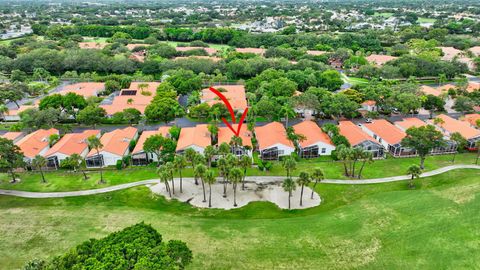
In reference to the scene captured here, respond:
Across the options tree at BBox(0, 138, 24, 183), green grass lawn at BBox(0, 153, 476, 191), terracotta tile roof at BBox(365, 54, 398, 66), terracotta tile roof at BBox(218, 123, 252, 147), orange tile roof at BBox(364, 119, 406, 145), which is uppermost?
tree at BBox(0, 138, 24, 183)

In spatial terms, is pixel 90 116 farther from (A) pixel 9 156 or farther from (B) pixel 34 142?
(A) pixel 9 156

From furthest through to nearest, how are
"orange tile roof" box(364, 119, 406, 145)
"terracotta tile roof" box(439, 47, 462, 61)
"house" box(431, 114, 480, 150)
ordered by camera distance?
"terracotta tile roof" box(439, 47, 462, 61) < "house" box(431, 114, 480, 150) < "orange tile roof" box(364, 119, 406, 145)

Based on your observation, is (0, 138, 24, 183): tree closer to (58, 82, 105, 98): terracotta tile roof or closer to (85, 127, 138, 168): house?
(85, 127, 138, 168): house

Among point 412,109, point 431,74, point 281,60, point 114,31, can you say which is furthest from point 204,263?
point 114,31

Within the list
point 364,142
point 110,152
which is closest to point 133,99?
point 110,152

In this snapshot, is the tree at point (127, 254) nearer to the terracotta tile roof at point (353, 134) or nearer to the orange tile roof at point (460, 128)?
the terracotta tile roof at point (353, 134)

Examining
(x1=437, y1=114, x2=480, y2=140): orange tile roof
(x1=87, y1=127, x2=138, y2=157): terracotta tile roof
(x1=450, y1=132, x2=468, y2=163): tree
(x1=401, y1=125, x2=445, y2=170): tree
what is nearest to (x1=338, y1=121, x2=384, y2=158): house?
(x1=401, y1=125, x2=445, y2=170): tree
